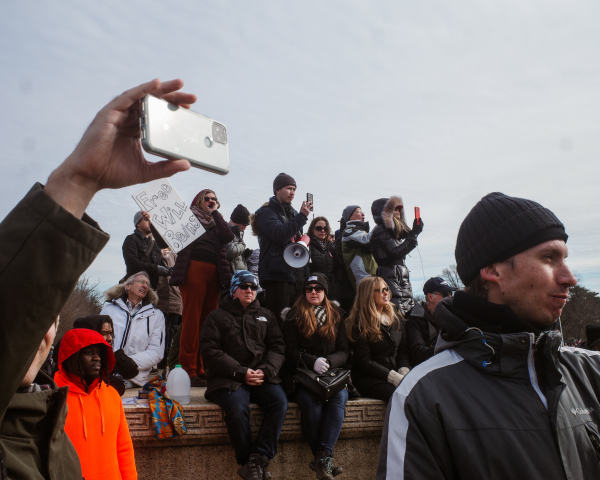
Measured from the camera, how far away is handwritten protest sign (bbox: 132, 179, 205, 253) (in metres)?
5.70

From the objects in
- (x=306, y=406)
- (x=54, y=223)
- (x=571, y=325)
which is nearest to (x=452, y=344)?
(x=54, y=223)

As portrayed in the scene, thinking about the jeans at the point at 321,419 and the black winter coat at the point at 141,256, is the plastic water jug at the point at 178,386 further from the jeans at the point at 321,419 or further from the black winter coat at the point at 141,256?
the black winter coat at the point at 141,256

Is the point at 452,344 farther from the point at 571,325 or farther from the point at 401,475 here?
the point at 571,325

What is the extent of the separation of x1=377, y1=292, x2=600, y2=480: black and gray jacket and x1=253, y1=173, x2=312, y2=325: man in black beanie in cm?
426

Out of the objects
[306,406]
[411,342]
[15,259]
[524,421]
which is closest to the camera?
[15,259]

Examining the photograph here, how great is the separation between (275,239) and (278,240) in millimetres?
40

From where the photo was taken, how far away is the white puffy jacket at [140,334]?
5797 millimetres

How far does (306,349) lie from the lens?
5543 mm

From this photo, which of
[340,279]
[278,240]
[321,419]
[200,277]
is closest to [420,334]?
[340,279]

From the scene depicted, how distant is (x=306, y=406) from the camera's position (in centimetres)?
491

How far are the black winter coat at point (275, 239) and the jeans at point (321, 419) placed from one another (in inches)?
62.3

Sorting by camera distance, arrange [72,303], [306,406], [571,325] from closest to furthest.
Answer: [306,406] → [72,303] → [571,325]

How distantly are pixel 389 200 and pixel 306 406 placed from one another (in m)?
3.42

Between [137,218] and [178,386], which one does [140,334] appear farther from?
Result: [137,218]
